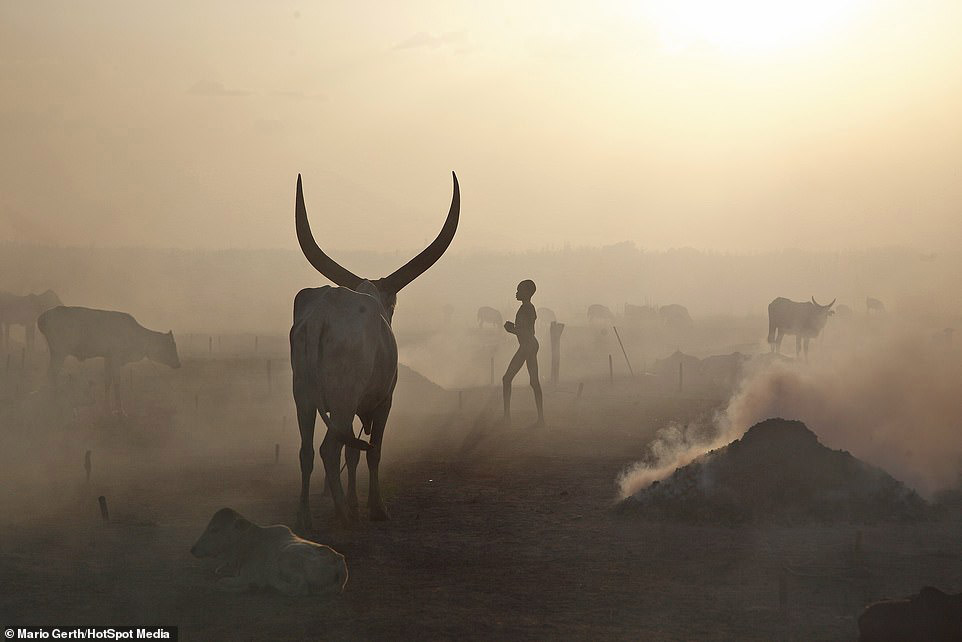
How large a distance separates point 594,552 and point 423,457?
274 inches

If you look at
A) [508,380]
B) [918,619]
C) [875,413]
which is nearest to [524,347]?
[508,380]

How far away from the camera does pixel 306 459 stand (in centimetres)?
1136

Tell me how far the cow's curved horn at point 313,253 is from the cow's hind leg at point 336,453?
241 centimetres

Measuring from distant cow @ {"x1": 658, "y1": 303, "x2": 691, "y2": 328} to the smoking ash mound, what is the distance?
55.8 meters

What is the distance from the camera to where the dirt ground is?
8.26 meters

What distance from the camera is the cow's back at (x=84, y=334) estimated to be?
25828 millimetres

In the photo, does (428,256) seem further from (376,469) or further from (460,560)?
(460,560)

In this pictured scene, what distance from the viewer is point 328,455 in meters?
11.4

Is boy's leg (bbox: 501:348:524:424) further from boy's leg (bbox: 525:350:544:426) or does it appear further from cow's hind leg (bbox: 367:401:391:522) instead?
cow's hind leg (bbox: 367:401:391:522)

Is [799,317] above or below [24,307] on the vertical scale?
below

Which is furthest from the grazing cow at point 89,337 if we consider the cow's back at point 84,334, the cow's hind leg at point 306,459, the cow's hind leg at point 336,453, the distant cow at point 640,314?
the distant cow at point 640,314

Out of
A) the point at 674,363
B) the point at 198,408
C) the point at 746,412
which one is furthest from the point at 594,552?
the point at 674,363

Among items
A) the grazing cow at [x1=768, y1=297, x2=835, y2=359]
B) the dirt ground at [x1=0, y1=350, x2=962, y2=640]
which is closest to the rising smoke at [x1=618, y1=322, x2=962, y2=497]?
the dirt ground at [x1=0, y1=350, x2=962, y2=640]

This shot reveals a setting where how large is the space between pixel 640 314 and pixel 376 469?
61.1m
